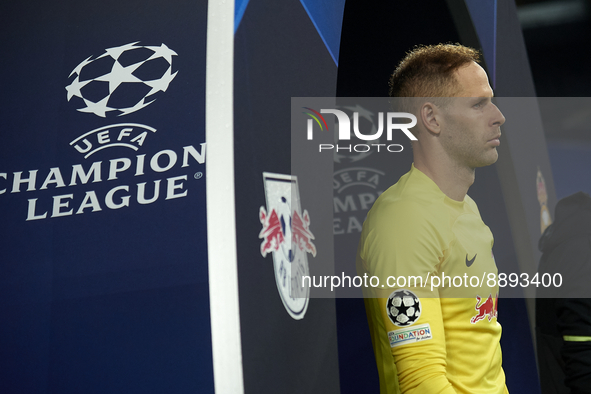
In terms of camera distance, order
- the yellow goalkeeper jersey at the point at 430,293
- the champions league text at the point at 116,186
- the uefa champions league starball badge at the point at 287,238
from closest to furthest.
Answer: the yellow goalkeeper jersey at the point at 430,293, the champions league text at the point at 116,186, the uefa champions league starball badge at the point at 287,238

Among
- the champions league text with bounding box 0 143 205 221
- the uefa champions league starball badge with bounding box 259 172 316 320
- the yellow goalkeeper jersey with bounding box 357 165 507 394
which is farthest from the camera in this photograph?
the uefa champions league starball badge with bounding box 259 172 316 320

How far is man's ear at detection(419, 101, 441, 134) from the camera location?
153 centimetres

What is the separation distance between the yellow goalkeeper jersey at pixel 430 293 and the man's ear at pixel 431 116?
0.46ft

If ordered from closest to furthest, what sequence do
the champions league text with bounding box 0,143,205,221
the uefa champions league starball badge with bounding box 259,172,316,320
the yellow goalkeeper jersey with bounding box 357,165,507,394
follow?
the yellow goalkeeper jersey with bounding box 357,165,507,394
the champions league text with bounding box 0,143,205,221
the uefa champions league starball badge with bounding box 259,172,316,320

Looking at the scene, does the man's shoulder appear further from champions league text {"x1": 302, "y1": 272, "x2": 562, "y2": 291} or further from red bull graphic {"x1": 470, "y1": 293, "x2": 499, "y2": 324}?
red bull graphic {"x1": 470, "y1": 293, "x2": 499, "y2": 324}

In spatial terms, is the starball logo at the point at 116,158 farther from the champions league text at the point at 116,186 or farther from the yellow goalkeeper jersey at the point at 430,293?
the yellow goalkeeper jersey at the point at 430,293

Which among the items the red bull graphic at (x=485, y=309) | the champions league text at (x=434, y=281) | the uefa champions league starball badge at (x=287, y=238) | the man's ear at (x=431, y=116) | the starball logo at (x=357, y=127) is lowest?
the red bull graphic at (x=485, y=309)

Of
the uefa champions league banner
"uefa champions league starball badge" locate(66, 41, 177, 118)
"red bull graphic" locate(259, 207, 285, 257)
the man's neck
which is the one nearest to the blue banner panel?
"red bull graphic" locate(259, 207, 285, 257)

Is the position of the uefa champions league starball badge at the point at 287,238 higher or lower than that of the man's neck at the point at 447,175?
lower

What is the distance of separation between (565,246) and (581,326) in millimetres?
336

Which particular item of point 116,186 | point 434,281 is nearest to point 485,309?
point 434,281

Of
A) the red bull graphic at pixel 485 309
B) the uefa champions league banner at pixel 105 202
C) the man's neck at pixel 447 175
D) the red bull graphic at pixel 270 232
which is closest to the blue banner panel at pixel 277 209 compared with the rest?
the red bull graphic at pixel 270 232

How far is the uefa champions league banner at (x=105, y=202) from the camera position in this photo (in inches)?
52.0

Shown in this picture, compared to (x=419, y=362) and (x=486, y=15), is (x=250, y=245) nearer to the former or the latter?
(x=419, y=362)
